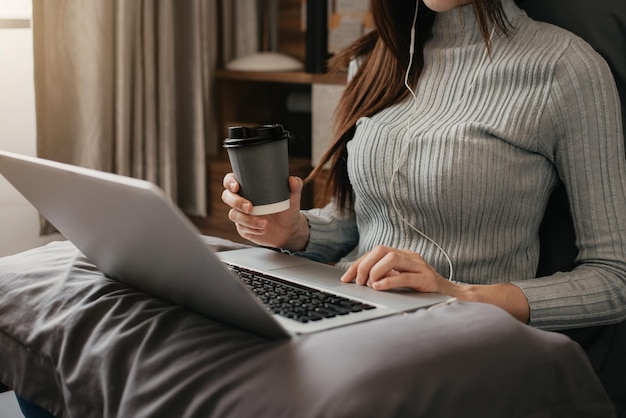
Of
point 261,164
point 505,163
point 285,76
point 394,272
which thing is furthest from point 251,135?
point 285,76

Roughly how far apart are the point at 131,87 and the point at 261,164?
1.49m

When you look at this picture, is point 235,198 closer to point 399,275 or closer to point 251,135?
point 251,135

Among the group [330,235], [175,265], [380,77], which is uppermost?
Answer: [380,77]

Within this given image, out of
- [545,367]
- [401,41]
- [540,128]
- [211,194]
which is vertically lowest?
[211,194]

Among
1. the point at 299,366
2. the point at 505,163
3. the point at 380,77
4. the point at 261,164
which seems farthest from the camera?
the point at 380,77

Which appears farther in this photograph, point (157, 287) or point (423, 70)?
point (423, 70)

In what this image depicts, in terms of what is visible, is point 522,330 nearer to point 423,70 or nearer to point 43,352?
point 43,352

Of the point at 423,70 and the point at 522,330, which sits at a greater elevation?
the point at 423,70

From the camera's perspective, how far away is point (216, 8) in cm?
275

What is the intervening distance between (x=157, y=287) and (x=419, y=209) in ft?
1.55

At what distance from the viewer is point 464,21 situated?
4.37 ft

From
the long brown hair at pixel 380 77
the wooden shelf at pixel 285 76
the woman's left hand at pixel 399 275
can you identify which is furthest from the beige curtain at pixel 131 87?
the woman's left hand at pixel 399 275

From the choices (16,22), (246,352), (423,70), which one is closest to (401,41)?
(423,70)

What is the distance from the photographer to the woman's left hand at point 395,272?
3.23 ft
